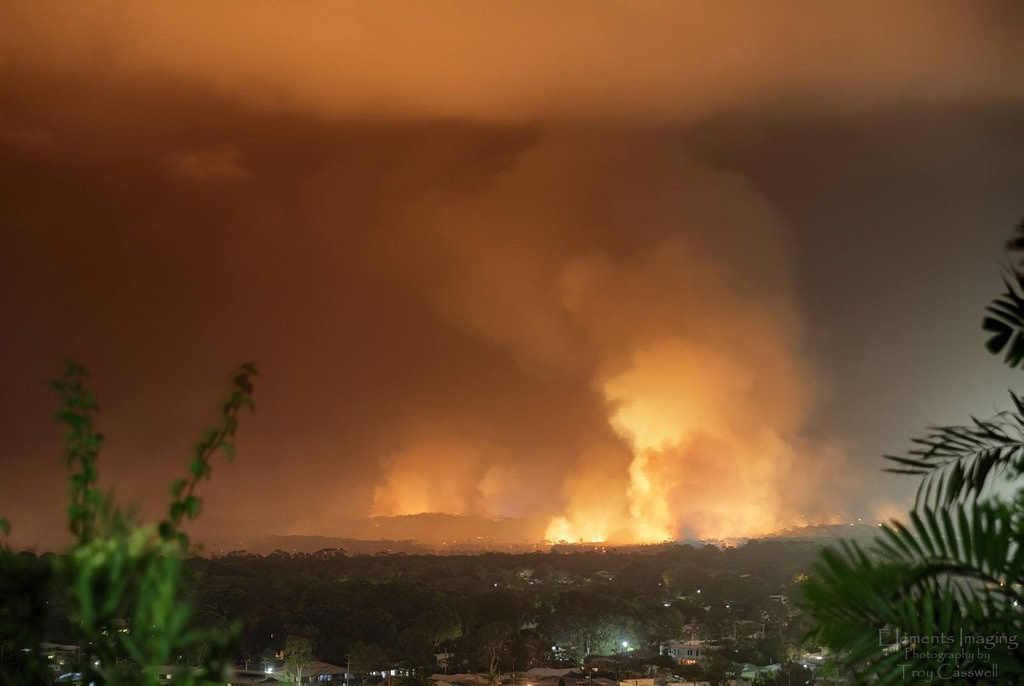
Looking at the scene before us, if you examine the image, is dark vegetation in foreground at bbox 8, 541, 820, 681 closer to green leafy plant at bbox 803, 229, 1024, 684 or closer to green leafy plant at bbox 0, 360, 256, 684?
green leafy plant at bbox 803, 229, 1024, 684

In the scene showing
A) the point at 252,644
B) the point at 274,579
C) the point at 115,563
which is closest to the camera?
the point at 115,563

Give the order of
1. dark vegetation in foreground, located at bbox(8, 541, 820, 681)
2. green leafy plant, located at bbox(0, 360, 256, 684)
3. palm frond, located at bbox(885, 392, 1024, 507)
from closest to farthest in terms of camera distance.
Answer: green leafy plant, located at bbox(0, 360, 256, 684)
palm frond, located at bbox(885, 392, 1024, 507)
dark vegetation in foreground, located at bbox(8, 541, 820, 681)

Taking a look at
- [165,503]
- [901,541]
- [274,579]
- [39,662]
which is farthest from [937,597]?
[274,579]

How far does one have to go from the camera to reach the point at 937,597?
2207 millimetres

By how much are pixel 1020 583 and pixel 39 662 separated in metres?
2.19

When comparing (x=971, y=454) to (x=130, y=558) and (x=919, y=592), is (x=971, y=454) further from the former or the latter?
(x=130, y=558)

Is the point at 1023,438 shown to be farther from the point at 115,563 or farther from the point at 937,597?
the point at 115,563

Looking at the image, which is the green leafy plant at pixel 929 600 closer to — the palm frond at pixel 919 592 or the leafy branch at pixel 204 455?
the palm frond at pixel 919 592

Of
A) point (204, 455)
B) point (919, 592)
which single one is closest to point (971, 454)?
point (919, 592)

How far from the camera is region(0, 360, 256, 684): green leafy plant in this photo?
1328mm

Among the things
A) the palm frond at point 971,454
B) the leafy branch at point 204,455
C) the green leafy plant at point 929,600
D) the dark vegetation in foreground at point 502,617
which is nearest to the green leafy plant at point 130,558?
the leafy branch at point 204,455

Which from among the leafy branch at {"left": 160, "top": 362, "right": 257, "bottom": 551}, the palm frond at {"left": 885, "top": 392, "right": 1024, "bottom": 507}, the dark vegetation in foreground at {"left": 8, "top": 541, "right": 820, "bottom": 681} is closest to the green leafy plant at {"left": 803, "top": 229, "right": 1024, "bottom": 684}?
the palm frond at {"left": 885, "top": 392, "right": 1024, "bottom": 507}

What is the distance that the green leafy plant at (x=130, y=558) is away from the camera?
1.33 meters

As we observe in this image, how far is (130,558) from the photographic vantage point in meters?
1.39
